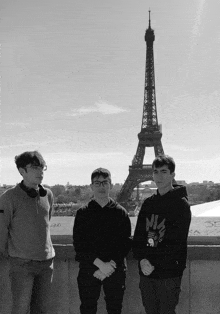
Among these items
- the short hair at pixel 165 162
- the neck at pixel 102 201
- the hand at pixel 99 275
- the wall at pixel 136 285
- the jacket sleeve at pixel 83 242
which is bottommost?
the wall at pixel 136 285

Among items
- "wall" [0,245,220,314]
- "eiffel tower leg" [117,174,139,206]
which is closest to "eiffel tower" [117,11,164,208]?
"eiffel tower leg" [117,174,139,206]

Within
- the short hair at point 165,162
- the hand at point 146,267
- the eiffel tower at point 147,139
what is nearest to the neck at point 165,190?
the short hair at point 165,162

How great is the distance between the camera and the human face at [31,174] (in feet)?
10.8

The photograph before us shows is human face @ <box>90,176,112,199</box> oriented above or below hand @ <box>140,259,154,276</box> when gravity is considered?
above

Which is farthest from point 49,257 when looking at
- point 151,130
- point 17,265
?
point 151,130

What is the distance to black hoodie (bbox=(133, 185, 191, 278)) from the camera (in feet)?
10.4

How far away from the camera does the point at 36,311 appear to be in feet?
10.8

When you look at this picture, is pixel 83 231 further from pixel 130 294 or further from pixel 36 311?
pixel 130 294

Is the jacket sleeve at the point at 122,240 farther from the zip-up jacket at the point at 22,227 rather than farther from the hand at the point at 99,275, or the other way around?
the zip-up jacket at the point at 22,227

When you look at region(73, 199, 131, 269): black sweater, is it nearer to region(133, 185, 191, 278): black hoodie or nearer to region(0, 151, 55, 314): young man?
region(133, 185, 191, 278): black hoodie

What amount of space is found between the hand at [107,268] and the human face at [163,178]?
2.43 ft

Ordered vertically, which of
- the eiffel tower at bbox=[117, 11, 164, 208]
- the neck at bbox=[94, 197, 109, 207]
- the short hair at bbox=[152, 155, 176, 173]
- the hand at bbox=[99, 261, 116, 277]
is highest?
the eiffel tower at bbox=[117, 11, 164, 208]

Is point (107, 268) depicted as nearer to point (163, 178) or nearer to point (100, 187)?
point (100, 187)

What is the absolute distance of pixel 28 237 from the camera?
3188 millimetres
